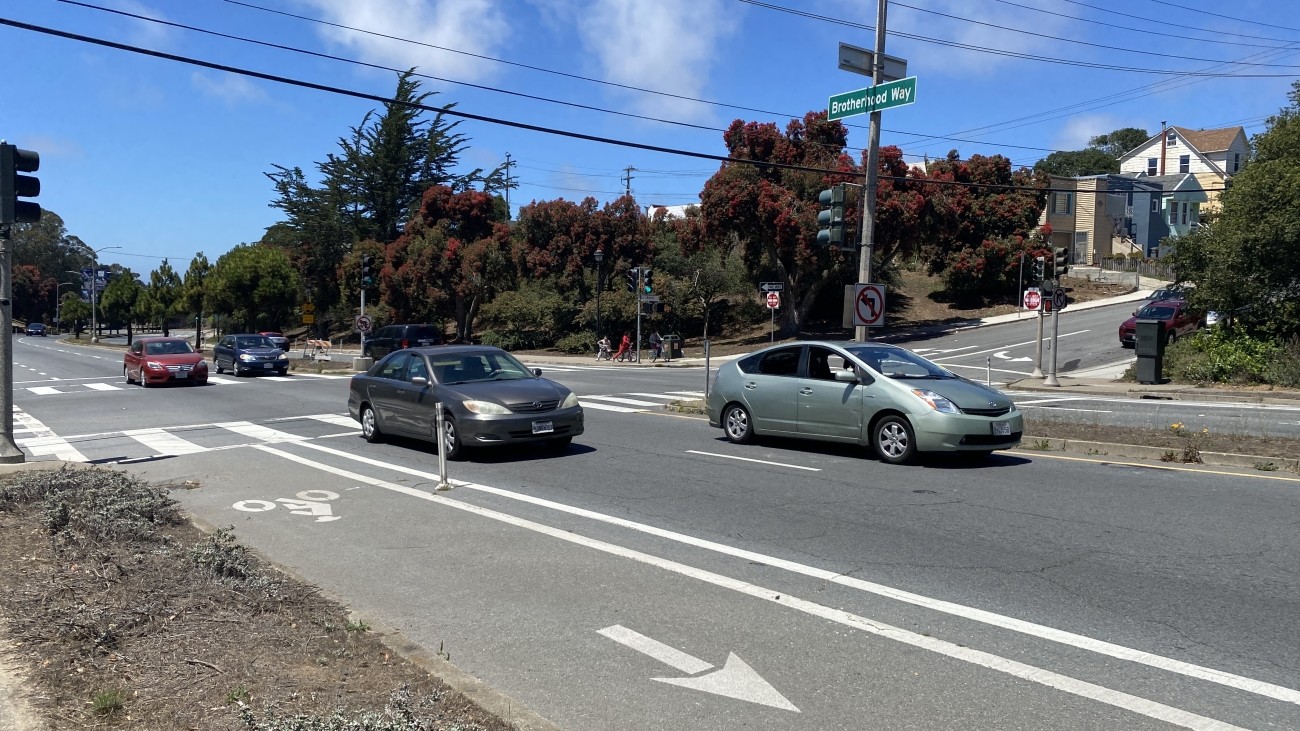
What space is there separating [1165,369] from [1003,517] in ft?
70.8

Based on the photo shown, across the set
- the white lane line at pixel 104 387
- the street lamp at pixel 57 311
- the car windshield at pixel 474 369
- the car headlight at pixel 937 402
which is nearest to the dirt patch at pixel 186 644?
the car windshield at pixel 474 369

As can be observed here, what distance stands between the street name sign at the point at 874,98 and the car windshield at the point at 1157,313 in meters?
22.4

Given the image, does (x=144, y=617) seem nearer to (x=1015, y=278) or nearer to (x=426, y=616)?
(x=426, y=616)

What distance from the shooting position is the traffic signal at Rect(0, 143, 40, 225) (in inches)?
423

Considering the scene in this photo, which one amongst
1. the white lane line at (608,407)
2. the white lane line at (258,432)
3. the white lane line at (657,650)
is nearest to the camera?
the white lane line at (657,650)

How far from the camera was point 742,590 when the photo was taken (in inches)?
252

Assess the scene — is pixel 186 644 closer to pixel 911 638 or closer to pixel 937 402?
pixel 911 638

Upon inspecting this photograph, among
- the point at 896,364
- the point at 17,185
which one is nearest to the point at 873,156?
the point at 896,364

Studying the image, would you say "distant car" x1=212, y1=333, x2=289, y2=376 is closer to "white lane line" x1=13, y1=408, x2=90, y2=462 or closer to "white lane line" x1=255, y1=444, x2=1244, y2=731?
"white lane line" x1=13, y1=408, x2=90, y2=462

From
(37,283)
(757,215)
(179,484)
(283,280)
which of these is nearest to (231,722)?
(179,484)

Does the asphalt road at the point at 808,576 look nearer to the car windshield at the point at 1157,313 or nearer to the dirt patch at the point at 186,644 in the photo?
the dirt patch at the point at 186,644

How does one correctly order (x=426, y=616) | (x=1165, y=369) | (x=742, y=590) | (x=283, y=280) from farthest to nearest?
(x=283, y=280), (x=1165, y=369), (x=742, y=590), (x=426, y=616)

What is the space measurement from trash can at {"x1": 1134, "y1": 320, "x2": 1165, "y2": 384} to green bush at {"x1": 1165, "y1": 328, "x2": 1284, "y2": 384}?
Result: 0.90 metres

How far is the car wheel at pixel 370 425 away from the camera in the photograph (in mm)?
14625
